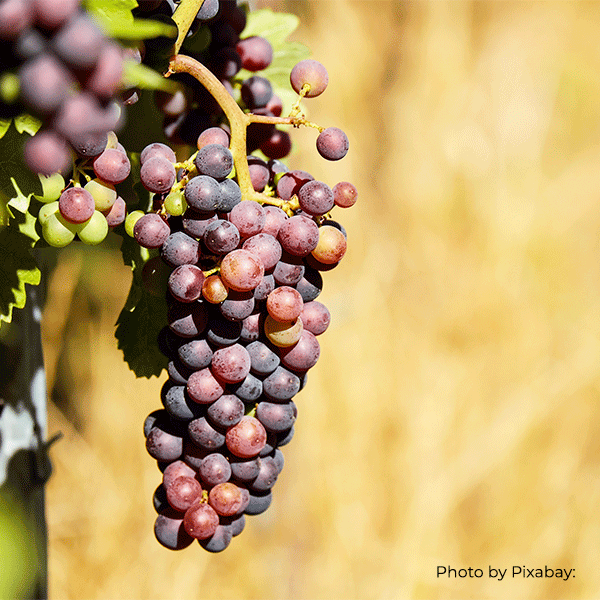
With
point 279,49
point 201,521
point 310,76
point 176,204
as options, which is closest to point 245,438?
point 201,521

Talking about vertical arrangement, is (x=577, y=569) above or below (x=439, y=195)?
below

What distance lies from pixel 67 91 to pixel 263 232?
223 millimetres

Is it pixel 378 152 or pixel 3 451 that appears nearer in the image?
pixel 3 451

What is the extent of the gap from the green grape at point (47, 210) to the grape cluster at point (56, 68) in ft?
0.62

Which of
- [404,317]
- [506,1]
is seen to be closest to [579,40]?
[506,1]

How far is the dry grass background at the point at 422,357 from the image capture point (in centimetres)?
195

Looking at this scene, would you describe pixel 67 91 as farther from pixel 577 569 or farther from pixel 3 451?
pixel 577 569

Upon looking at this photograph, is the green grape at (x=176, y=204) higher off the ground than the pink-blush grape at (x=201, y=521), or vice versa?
the green grape at (x=176, y=204)

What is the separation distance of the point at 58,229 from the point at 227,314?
0.13 meters

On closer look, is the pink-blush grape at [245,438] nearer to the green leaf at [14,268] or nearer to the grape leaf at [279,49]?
the green leaf at [14,268]

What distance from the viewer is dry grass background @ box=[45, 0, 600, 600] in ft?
6.39

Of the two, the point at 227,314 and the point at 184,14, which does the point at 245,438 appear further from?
the point at 184,14

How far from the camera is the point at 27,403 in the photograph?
63 cm

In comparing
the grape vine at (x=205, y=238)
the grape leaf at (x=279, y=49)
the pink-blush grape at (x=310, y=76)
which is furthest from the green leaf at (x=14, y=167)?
the grape leaf at (x=279, y=49)
